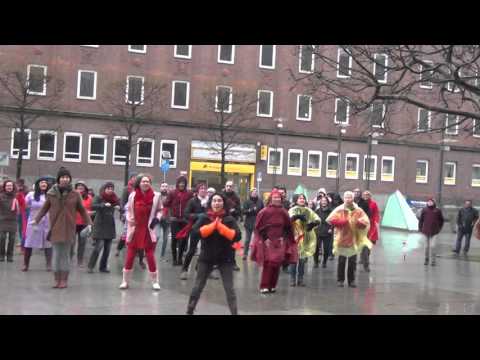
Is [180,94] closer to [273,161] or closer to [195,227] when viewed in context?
[273,161]

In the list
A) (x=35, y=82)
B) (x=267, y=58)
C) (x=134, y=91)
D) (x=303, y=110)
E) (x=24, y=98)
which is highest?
(x=267, y=58)

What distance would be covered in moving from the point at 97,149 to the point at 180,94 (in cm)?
685

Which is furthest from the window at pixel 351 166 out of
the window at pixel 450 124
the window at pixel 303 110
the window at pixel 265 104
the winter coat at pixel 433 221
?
the winter coat at pixel 433 221

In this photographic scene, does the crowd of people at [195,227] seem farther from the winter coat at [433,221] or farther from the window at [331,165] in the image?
the window at [331,165]

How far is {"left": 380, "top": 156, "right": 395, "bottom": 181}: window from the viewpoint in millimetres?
52562

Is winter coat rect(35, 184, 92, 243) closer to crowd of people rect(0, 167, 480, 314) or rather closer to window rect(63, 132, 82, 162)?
crowd of people rect(0, 167, 480, 314)

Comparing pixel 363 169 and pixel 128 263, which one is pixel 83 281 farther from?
pixel 363 169

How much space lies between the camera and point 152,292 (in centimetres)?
1094

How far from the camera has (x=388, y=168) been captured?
52875 millimetres

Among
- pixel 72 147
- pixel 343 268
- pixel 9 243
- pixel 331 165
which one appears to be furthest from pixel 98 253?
pixel 331 165

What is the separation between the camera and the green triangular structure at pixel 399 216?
34719mm

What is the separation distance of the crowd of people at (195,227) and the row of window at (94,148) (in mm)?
25359
